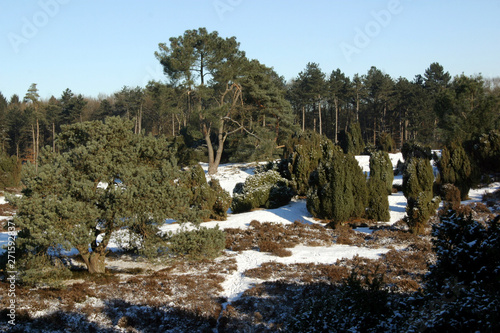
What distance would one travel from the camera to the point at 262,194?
19469 millimetres

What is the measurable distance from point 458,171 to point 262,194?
30.3 feet

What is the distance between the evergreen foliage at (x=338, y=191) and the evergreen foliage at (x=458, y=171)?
4.55 meters

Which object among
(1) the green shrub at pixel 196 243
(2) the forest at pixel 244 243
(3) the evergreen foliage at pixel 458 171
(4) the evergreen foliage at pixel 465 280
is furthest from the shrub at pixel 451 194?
(4) the evergreen foliage at pixel 465 280

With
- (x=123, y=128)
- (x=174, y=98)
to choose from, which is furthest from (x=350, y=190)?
(x=174, y=98)

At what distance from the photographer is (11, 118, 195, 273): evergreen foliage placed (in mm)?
8641

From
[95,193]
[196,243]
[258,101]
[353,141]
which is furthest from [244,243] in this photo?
[353,141]

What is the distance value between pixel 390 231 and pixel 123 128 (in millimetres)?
9947

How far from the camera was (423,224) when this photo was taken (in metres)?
13.9

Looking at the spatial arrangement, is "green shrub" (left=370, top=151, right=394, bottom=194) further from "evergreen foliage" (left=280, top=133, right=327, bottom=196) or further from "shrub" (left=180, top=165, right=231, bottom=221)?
"shrub" (left=180, top=165, right=231, bottom=221)

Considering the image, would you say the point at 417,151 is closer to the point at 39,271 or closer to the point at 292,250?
the point at 292,250

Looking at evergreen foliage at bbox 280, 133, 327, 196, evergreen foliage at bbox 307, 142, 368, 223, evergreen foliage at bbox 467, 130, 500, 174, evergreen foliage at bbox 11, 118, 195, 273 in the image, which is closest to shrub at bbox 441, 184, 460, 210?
evergreen foliage at bbox 307, 142, 368, 223

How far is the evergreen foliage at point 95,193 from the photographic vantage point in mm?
8641

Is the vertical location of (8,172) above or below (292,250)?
above

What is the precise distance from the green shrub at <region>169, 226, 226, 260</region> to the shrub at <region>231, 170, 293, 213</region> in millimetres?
8840
